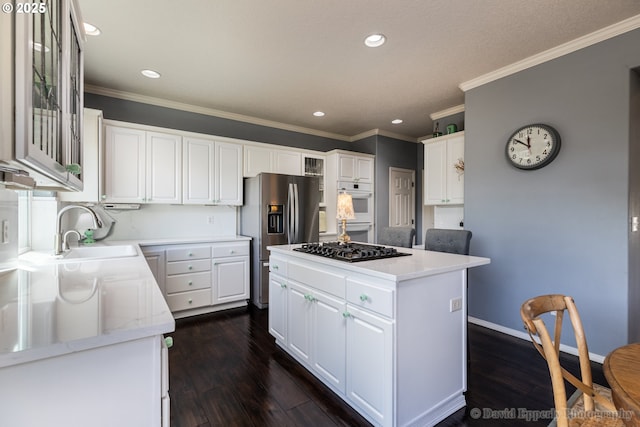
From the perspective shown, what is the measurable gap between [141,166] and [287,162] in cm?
189

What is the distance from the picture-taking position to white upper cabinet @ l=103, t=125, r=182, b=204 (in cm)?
322

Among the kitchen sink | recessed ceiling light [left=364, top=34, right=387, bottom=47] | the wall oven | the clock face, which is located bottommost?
the kitchen sink

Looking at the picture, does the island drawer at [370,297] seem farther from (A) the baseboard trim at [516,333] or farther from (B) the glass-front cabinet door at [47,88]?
(A) the baseboard trim at [516,333]

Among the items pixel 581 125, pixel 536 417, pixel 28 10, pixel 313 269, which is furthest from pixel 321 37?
pixel 536 417

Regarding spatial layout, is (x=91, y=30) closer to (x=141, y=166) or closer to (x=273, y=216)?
(x=141, y=166)

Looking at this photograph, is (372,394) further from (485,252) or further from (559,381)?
(485,252)

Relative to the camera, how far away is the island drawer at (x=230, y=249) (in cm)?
364

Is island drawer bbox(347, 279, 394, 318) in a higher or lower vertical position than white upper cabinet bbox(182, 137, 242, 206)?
lower

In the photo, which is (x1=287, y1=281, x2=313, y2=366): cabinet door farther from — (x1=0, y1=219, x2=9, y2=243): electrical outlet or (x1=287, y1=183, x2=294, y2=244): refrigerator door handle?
(x1=0, y1=219, x2=9, y2=243): electrical outlet

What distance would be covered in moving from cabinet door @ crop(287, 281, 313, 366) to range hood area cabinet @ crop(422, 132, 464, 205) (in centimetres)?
246

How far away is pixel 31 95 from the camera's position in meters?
0.74

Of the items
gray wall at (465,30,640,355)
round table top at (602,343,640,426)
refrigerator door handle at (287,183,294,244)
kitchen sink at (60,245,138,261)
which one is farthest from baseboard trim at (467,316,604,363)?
kitchen sink at (60,245,138,261)

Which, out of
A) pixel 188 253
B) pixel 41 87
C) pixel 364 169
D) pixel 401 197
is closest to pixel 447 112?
pixel 364 169

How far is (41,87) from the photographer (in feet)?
2.96
